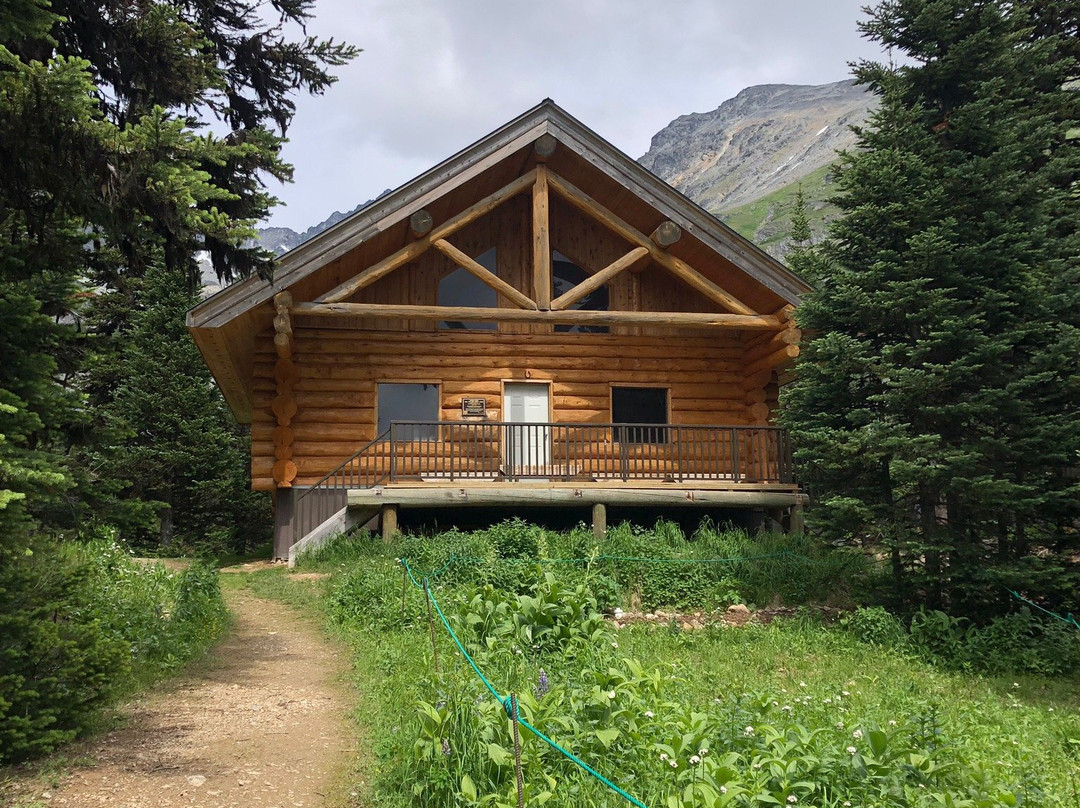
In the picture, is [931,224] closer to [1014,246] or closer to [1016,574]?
[1014,246]

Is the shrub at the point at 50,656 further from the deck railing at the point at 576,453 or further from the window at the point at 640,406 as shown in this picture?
the window at the point at 640,406

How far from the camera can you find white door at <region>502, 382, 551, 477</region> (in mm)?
16438

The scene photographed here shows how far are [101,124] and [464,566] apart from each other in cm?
766

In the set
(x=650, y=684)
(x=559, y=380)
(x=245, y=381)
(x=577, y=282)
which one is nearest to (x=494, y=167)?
(x=577, y=282)

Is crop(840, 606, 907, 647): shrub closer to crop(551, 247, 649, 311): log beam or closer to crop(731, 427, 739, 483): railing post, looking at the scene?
crop(731, 427, 739, 483): railing post

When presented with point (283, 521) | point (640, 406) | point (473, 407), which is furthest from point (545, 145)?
point (283, 521)

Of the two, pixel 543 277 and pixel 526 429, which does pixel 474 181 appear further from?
pixel 526 429

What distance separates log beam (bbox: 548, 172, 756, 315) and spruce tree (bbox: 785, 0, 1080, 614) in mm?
4433

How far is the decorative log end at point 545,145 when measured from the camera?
16969 mm

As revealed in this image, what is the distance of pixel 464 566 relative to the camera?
12.1 meters

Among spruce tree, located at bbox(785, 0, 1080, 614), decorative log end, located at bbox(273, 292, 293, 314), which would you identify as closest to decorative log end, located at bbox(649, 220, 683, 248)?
spruce tree, located at bbox(785, 0, 1080, 614)

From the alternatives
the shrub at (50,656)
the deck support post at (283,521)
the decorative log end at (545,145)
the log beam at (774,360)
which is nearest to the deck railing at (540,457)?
the deck support post at (283,521)

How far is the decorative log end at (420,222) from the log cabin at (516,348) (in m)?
0.03

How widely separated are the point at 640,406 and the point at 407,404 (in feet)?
16.4
